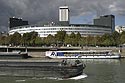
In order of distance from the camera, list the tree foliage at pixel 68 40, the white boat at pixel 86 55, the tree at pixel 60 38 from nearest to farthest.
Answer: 1. the white boat at pixel 86 55
2. the tree foliage at pixel 68 40
3. the tree at pixel 60 38

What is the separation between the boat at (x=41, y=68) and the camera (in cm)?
4997

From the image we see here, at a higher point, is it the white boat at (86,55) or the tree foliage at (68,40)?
the tree foliage at (68,40)

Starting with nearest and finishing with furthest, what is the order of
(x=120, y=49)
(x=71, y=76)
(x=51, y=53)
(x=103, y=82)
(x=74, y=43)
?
(x=103, y=82), (x=71, y=76), (x=51, y=53), (x=120, y=49), (x=74, y=43)

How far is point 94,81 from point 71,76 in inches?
190

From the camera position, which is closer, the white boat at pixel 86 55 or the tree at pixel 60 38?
the white boat at pixel 86 55

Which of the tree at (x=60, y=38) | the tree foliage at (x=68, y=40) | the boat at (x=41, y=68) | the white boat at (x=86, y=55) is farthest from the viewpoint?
the tree at (x=60, y=38)

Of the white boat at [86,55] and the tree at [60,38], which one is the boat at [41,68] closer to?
the white boat at [86,55]

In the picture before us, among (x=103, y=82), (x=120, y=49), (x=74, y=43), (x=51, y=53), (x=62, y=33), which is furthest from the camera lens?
(x=62, y=33)

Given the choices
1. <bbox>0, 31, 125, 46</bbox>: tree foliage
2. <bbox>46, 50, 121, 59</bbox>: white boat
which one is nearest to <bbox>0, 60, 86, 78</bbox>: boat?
<bbox>46, 50, 121, 59</bbox>: white boat

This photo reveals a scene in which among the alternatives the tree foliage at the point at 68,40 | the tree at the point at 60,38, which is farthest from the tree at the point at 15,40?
the tree at the point at 60,38

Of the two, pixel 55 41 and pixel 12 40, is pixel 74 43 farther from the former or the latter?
pixel 12 40

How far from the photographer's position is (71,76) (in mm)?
50031

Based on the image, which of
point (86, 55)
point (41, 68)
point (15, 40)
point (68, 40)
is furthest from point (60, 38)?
point (41, 68)

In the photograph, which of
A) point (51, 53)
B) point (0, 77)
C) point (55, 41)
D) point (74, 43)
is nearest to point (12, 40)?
point (55, 41)
